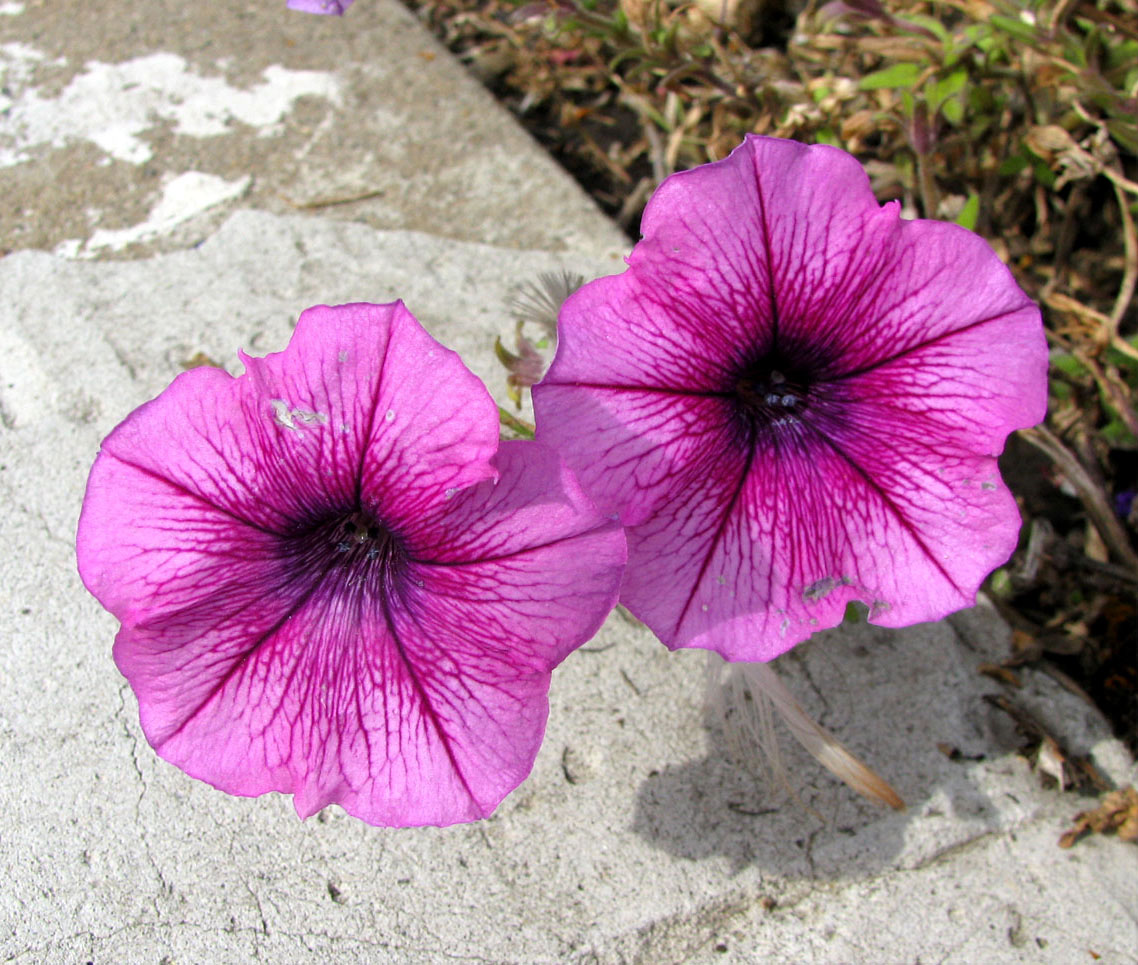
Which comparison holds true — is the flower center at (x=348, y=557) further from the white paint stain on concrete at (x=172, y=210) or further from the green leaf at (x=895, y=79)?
the green leaf at (x=895, y=79)

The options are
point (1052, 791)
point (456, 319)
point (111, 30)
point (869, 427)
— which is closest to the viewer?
point (869, 427)

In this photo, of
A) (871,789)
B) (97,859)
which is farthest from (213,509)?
(871,789)

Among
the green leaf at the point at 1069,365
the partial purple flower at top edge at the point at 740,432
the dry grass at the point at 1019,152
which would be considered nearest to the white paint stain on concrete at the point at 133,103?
the dry grass at the point at 1019,152

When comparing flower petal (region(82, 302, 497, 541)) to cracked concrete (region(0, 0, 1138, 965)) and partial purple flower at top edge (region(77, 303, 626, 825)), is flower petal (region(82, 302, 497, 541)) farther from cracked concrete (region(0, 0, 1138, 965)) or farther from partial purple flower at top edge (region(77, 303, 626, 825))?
cracked concrete (region(0, 0, 1138, 965))

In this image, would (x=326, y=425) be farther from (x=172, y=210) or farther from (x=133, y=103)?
(x=133, y=103)

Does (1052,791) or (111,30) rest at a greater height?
(111,30)

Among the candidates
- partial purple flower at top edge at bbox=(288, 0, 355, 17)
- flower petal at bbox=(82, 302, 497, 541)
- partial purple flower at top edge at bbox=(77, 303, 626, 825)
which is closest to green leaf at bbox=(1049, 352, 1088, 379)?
partial purple flower at top edge at bbox=(77, 303, 626, 825)

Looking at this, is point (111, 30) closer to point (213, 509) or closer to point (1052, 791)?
point (213, 509)
